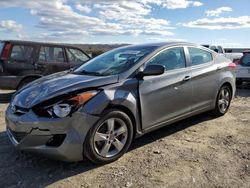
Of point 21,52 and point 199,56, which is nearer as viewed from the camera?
point 199,56

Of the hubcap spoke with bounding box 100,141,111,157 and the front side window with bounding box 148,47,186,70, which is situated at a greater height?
the front side window with bounding box 148,47,186,70

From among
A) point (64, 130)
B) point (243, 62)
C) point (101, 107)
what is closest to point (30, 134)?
point (64, 130)

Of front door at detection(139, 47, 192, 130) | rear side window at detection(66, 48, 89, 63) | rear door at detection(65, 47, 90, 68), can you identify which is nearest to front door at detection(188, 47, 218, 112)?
front door at detection(139, 47, 192, 130)

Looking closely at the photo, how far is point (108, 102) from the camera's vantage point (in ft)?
15.1

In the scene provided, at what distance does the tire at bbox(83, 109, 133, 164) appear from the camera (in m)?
4.47

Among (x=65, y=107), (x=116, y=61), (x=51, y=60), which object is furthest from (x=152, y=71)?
(x=51, y=60)

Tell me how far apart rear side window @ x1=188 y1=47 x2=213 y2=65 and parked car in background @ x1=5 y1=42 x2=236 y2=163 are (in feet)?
0.09

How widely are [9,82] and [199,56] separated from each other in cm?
519

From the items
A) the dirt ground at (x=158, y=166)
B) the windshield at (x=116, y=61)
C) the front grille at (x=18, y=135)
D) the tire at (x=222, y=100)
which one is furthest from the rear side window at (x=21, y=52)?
the tire at (x=222, y=100)

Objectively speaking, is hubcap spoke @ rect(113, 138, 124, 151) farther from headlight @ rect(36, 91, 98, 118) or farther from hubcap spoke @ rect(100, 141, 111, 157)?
headlight @ rect(36, 91, 98, 118)

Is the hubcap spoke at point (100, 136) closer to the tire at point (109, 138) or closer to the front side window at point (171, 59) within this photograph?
the tire at point (109, 138)

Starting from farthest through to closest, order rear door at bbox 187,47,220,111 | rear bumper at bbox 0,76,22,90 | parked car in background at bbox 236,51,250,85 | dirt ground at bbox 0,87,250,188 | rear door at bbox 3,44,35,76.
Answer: parked car in background at bbox 236,51,250,85, rear door at bbox 3,44,35,76, rear bumper at bbox 0,76,22,90, rear door at bbox 187,47,220,111, dirt ground at bbox 0,87,250,188

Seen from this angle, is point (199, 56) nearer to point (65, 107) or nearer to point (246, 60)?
point (65, 107)

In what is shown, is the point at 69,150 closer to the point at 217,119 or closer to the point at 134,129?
the point at 134,129
